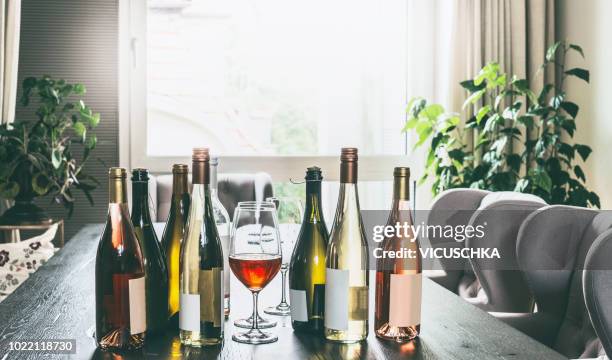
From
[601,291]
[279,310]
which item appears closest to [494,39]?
[601,291]

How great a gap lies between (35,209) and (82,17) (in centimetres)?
126

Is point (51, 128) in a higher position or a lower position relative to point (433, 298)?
higher

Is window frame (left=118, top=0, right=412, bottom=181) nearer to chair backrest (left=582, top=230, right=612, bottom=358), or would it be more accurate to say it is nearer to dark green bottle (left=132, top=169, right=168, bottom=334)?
chair backrest (left=582, top=230, right=612, bottom=358)

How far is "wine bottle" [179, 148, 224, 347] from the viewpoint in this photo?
3.37ft

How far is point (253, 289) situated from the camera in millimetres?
1062

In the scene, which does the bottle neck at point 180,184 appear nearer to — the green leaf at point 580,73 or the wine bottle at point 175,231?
the wine bottle at point 175,231

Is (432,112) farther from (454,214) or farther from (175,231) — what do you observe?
(175,231)

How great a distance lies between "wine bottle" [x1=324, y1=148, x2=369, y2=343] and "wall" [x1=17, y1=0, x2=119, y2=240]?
337 cm

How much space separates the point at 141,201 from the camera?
113cm

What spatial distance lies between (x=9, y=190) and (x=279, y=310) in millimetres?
2651

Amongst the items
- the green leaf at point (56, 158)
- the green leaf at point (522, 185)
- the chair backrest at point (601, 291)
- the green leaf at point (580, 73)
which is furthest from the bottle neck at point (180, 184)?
the green leaf at point (580, 73)

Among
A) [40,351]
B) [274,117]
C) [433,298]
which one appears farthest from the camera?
[274,117]

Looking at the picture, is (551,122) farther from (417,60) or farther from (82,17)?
(82,17)

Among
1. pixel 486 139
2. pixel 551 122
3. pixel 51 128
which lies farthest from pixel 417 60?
pixel 51 128
